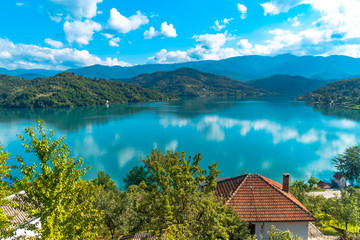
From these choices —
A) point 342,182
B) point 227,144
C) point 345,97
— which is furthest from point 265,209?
point 345,97

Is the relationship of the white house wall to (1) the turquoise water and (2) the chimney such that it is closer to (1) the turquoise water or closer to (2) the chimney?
(2) the chimney

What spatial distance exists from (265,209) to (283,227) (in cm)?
162

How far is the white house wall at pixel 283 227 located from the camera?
14906mm

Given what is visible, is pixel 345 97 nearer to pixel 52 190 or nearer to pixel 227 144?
pixel 227 144

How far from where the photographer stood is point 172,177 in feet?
37.8

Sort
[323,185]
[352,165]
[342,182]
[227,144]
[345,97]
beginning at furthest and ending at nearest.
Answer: [345,97]
[227,144]
[352,165]
[342,182]
[323,185]

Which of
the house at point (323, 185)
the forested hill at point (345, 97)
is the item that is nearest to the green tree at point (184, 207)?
the house at point (323, 185)

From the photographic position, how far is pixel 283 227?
15.1 m

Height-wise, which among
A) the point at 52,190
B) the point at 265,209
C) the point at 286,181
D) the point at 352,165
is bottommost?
the point at 352,165

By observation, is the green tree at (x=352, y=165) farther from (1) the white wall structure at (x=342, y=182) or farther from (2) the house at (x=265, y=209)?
(2) the house at (x=265, y=209)

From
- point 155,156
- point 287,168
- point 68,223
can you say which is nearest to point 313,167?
point 287,168

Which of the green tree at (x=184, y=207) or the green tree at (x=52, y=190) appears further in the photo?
the green tree at (x=184, y=207)

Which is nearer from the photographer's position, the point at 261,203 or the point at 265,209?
the point at 265,209

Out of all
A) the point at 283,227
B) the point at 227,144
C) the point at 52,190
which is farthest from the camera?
the point at 227,144
